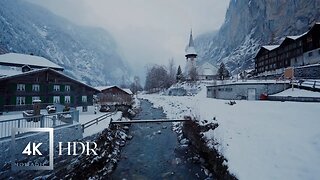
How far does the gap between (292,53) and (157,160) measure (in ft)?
178

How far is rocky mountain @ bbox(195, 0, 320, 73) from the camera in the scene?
113 meters

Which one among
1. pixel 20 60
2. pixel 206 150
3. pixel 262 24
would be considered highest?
pixel 262 24

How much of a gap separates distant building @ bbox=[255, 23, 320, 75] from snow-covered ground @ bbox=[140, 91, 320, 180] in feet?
126

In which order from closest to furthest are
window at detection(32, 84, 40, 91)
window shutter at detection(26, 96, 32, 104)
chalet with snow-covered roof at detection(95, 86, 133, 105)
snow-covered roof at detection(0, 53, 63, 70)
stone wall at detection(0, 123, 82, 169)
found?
stone wall at detection(0, 123, 82, 169), window shutter at detection(26, 96, 32, 104), window at detection(32, 84, 40, 91), snow-covered roof at detection(0, 53, 63, 70), chalet with snow-covered roof at detection(95, 86, 133, 105)

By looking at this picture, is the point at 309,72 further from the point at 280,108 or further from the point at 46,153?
the point at 46,153

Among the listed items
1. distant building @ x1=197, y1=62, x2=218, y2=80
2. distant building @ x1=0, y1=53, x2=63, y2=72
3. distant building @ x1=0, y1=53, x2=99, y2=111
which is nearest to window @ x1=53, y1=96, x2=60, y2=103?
distant building @ x1=0, y1=53, x2=99, y2=111

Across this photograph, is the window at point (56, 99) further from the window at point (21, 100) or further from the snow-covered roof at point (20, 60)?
the snow-covered roof at point (20, 60)

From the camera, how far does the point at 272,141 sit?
38.7 feet

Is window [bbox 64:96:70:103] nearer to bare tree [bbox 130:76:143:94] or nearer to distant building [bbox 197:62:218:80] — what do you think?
distant building [bbox 197:62:218:80]

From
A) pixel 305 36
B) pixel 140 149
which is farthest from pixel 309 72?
pixel 140 149

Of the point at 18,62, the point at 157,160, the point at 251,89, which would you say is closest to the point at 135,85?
the point at 18,62

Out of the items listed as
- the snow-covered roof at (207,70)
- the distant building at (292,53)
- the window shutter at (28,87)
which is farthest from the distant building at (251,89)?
the snow-covered roof at (207,70)

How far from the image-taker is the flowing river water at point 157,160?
13.9 m

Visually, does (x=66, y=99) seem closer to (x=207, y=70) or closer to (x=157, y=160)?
(x=157, y=160)
